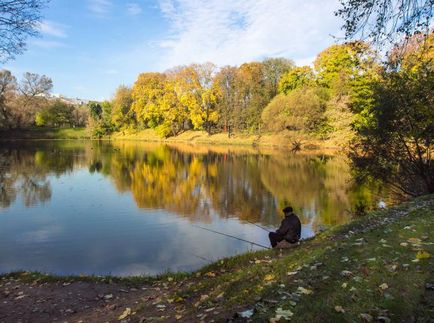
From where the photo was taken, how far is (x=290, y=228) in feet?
Answer: 38.2

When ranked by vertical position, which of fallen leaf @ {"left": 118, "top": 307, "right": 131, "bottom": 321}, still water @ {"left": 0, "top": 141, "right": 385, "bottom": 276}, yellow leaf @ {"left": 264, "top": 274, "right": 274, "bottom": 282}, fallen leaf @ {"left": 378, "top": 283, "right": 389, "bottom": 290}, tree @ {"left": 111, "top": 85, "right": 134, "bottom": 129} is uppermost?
tree @ {"left": 111, "top": 85, "right": 134, "bottom": 129}

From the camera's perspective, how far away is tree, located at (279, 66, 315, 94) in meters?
77.4

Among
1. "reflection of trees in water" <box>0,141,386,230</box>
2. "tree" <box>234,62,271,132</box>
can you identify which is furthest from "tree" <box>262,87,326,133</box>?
"reflection of trees in water" <box>0,141,386,230</box>

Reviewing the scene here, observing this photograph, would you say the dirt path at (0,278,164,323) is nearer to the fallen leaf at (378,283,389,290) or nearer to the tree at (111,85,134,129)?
the fallen leaf at (378,283,389,290)

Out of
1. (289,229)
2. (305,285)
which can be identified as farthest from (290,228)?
(305,285)

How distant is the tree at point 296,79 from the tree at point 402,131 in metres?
57.8

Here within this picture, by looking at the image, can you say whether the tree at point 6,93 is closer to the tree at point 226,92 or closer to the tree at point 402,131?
the tree at point 226,92

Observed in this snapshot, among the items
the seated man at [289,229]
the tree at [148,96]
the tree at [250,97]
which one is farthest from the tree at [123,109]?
the seated man at [289,229]

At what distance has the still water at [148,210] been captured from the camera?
14.3 metres

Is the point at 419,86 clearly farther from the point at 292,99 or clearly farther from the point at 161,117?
the point at 161,117

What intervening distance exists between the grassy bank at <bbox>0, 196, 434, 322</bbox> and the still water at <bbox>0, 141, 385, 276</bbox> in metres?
2.99

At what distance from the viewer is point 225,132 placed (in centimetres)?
8756

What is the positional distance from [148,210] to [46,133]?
95.4 metres

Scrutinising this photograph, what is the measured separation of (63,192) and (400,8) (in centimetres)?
2559
